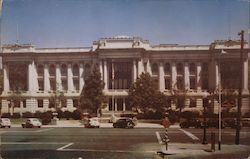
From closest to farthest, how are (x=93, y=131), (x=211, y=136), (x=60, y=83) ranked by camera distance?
(x=211, y=136) < (x=93, y=131) < (x=60, y=83)

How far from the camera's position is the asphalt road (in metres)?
11.9

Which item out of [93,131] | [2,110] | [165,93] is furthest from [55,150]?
[165,93]

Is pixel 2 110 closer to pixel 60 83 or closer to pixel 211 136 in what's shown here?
pixel 60 83

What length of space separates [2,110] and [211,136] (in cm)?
559

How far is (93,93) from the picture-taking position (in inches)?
583

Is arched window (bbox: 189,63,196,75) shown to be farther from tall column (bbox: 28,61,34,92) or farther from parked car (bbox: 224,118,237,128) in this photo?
tall column (bbox: 28,61,34,92)

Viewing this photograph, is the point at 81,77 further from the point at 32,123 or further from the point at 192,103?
the point at 192,103

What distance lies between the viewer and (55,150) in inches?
479

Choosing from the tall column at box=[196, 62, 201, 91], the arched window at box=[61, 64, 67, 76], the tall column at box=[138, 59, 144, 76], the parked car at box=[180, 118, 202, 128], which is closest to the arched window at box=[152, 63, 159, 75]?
the tall column at box=[138, 59, 144, 76]

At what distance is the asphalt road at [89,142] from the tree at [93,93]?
0.74 m

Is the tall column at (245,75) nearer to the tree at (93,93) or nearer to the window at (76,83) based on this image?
the tree at (93,93)

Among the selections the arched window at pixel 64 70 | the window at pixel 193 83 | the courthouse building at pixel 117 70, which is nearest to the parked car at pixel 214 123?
the courthouse building at pixel 117 70

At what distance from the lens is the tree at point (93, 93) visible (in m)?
14.1

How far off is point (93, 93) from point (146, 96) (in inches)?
70.8
